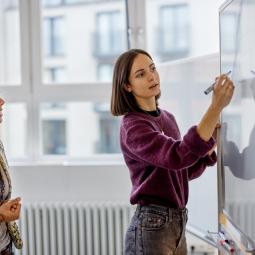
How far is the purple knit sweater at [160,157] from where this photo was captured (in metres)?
1.24

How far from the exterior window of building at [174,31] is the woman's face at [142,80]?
1284 millimetres

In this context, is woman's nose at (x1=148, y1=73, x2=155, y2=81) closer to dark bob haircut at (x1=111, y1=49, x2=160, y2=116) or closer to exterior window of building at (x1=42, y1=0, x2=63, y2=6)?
dark bob haircut at (x1=111, y1=49, x2=160, y2=116)

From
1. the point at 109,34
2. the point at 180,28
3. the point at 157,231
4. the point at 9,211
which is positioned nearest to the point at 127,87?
the point at 157,231

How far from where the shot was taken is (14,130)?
2.94 meters

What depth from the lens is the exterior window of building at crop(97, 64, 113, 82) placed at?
285cm

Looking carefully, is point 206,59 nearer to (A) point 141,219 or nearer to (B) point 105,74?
(A) point 141,219

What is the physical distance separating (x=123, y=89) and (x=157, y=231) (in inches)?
20.9

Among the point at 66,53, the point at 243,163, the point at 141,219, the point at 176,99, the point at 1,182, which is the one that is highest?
the point at 66,53

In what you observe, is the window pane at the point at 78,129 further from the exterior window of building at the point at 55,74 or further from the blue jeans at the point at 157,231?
the blue jeans at the point at 157,231

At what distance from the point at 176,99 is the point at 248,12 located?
1046 millimetres

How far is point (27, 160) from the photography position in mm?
2910

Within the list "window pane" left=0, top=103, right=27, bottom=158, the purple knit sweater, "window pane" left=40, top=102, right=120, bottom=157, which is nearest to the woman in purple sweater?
the purple knit sweater

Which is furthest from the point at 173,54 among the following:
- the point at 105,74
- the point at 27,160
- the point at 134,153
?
the point at 134,153

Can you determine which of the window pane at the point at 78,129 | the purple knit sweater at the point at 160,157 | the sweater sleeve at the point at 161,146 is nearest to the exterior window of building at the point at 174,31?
the window pane at the point at 78,129
